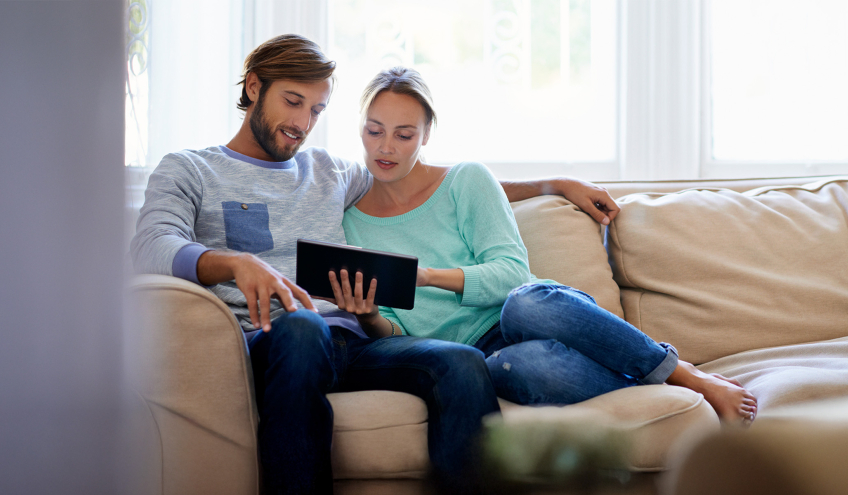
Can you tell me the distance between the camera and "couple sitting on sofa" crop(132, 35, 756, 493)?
937 millimetres

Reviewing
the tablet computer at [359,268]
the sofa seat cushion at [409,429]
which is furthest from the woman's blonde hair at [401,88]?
the sofa seat cushion at [409,429]

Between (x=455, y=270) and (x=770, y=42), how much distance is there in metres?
1.87

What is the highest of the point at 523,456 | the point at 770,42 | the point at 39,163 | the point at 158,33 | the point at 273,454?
the point at 770,42

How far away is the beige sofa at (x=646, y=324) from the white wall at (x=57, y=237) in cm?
41

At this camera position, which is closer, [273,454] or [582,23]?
[273,454]

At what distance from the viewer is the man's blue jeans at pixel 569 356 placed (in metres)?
1.04

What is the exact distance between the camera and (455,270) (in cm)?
119

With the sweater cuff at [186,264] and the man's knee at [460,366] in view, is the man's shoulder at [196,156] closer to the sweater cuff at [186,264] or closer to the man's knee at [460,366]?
the sweater cuff at [186,264]

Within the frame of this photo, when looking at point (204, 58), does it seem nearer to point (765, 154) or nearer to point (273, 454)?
point (273, 454)

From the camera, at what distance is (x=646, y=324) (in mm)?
1438

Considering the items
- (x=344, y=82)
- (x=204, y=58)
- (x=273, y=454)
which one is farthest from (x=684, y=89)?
(x=273, y=454)

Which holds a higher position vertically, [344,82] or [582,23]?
[582,23]

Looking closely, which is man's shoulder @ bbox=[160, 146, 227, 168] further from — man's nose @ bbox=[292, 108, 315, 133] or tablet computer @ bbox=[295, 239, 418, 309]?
tablet computer @ bbox=[295, 239, 418, 309]

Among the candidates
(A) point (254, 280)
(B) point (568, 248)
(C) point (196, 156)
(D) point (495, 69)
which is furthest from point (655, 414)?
(D) point (495, 69)
